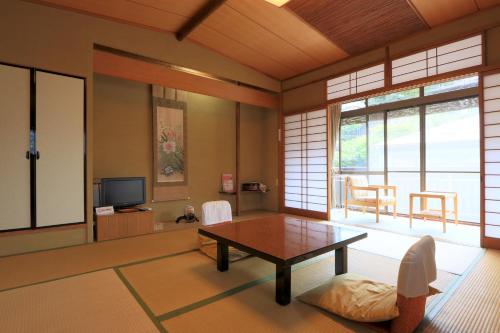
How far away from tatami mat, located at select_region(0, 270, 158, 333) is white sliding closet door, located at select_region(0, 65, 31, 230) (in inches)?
Answer: 49.8

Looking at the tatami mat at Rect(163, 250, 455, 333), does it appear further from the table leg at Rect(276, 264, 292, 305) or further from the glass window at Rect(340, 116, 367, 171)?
the glass window at Rect(340, 116, 367, 171)

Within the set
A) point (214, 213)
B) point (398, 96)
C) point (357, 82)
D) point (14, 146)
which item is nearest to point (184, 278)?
point (214, 213)

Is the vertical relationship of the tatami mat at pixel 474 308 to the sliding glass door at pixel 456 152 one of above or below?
below

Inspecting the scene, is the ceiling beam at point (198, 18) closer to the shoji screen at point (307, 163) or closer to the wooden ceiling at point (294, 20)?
the wooden ceiling at point (294, 20)

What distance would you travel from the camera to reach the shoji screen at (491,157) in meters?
3.04

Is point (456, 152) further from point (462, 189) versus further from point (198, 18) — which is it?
point (198, 18)

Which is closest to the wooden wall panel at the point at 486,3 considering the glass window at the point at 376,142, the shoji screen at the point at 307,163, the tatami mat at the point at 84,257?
the shoji screen at the point at 307,163

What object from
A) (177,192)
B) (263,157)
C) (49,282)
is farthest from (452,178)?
(49,282)

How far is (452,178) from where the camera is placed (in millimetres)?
4773

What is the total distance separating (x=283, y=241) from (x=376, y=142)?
14.8ft

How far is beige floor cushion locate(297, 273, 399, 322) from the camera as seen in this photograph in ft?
5.20

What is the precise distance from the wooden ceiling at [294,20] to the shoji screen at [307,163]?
1.25 m

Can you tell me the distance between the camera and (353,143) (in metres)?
6.10

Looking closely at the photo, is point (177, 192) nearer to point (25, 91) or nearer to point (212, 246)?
point (212, 246)
